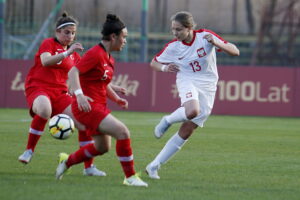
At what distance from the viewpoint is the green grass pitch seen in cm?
740

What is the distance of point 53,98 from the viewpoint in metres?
9.41

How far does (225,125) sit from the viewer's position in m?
18.3

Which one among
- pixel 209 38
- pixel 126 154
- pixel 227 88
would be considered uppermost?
pixel 209 38

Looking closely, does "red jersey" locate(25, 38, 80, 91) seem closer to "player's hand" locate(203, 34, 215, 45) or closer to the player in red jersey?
the player in red jersey

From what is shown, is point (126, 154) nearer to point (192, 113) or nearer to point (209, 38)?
point (192, 113)

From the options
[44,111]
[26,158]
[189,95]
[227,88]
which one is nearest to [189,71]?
[189,95]

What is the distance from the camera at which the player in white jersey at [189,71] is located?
28.9 ft

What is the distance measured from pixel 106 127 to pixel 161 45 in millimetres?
20811

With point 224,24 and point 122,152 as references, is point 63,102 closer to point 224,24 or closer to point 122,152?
point 122,152

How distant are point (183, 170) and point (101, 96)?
200 centimetres

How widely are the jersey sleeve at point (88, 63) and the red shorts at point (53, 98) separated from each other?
1.81 meters

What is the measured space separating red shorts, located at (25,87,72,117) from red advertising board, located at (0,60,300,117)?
42.6 feet

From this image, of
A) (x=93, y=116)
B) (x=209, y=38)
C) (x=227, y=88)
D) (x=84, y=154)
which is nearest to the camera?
(x=93, y=116)

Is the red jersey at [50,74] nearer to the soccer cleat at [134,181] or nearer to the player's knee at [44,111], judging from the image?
the player's knee at [44,111]
